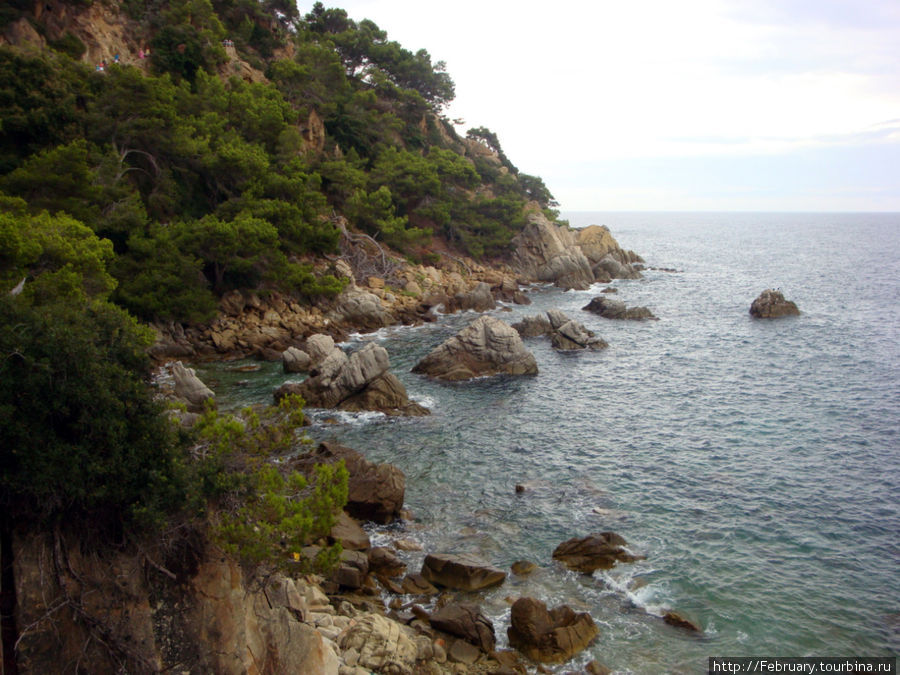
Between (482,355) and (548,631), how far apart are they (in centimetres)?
2479

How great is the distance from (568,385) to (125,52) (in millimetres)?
47302

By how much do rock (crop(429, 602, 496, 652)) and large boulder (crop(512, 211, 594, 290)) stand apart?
63.4 m

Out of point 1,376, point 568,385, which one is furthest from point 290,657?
point 568,385

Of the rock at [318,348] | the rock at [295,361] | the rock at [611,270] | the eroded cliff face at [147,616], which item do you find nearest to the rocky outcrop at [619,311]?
the rock at [611,270]

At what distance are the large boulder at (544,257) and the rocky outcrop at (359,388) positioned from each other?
47.9 metres

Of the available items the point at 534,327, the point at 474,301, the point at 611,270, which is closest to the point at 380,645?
the point at 534,327

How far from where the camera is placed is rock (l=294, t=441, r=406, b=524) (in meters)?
21.2

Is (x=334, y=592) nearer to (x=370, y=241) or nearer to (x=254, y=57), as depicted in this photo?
(x=370, y=241)

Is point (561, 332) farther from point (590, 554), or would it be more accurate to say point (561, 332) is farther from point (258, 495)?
point (258, 495)

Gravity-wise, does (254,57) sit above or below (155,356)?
above

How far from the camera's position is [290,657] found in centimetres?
1155

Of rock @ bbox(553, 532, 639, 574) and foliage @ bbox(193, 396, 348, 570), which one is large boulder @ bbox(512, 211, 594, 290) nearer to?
rock @ bbox(553, 532, 639, 574)

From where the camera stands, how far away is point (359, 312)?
4834 centimetres

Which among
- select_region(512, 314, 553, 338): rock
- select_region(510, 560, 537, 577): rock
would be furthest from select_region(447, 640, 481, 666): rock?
select_region(512, 314, 553, 338): rock
